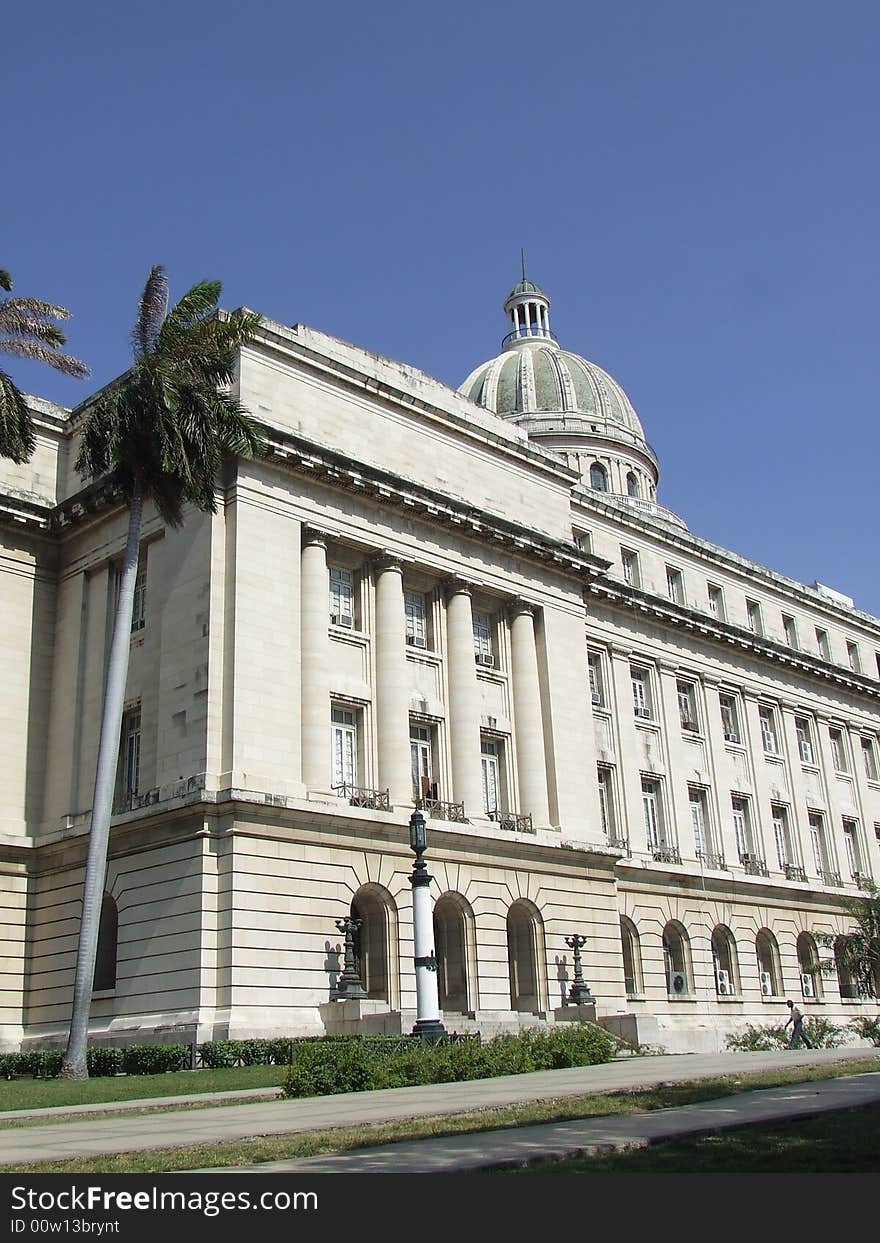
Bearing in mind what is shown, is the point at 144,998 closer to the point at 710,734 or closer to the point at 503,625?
the point at 503,625

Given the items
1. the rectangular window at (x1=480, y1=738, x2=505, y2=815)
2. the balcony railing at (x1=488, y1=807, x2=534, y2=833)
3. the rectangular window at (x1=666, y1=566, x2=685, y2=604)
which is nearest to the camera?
the balcony railing at (x1=488, y1=807, x2=534, y2=833)

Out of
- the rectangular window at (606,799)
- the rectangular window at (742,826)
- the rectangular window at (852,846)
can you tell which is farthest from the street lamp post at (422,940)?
the rectangular window at (852,846)

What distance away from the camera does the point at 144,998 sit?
103 ft

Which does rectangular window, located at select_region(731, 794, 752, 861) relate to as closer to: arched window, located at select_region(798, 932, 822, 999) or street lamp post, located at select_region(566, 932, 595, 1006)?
arched window, located at select_region(798, 932, 822, 999)

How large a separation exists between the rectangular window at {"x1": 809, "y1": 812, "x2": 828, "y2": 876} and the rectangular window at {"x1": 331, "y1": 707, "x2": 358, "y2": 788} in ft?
90.2

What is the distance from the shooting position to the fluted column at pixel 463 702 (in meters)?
37.8

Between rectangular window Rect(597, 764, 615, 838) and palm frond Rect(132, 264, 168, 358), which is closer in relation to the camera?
palm frond Rect(132, 264, 168, 358)

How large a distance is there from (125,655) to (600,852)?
1715cm

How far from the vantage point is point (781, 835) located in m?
54.4

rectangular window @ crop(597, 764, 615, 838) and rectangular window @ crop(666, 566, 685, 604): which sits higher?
rectangular window @ crop(666, 566, 685, 604)

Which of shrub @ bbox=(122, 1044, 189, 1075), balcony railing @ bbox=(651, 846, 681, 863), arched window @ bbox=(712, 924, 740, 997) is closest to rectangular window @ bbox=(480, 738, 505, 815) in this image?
balcony railing @ bbox=(651, 846, 681, 863)

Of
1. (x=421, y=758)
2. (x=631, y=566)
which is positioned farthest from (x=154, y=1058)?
(x=631, y=566)

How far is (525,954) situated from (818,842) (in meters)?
22.8

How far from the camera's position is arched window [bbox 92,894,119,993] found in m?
35.0
